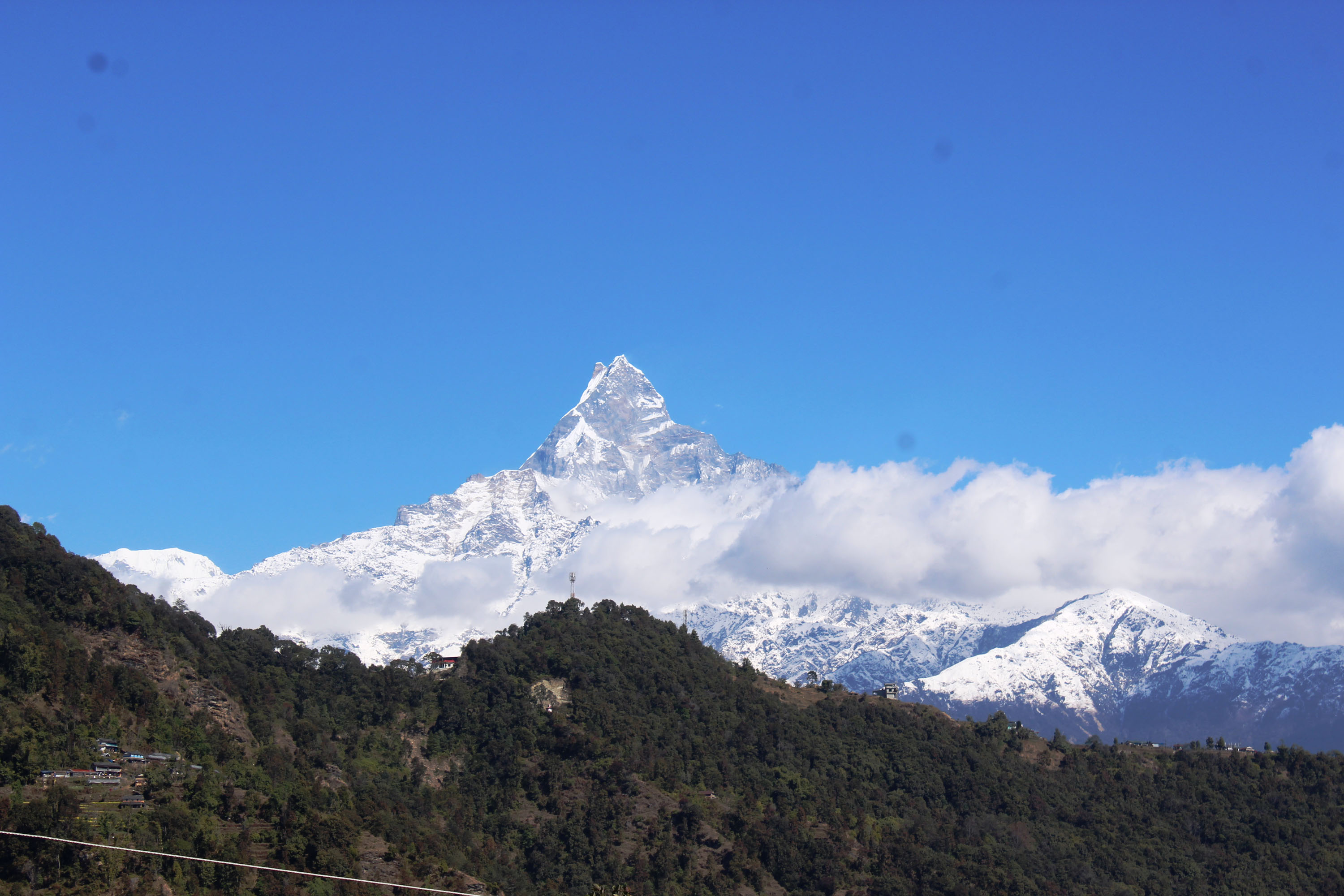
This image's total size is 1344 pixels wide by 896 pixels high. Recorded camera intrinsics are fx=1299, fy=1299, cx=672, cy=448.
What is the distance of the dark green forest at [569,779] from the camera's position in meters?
102

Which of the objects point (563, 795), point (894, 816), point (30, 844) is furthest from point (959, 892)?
point (30, 844)

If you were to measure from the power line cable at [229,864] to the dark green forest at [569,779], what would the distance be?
74 centimetres

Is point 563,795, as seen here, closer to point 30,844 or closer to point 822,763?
point 822,763

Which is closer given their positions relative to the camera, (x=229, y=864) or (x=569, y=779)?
(x=229, y=864)

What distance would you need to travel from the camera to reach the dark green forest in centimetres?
10194

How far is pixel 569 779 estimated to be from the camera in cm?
14450

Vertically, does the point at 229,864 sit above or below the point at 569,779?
below

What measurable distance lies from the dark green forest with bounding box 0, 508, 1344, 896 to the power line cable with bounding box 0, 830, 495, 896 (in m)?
0.74

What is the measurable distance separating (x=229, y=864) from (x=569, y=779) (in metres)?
57.2

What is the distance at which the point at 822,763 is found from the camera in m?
163

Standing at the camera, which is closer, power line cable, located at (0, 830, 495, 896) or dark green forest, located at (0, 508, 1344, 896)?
power line cable, located at (0, 830, 495, 896)

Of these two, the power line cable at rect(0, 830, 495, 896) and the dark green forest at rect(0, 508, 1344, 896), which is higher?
the dark green forest at rect(0, 508, 1344, 896)

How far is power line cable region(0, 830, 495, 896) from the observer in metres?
82.9

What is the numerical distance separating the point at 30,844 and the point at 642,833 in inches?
2683
